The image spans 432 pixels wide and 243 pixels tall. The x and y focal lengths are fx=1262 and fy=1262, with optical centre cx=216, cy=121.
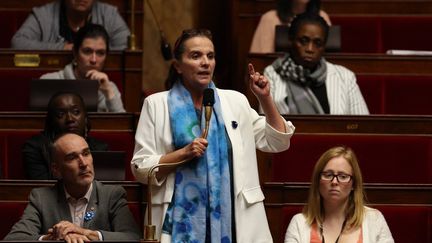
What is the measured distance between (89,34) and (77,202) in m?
0.83

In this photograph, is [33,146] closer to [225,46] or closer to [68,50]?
[68,50]

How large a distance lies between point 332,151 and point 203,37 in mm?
301

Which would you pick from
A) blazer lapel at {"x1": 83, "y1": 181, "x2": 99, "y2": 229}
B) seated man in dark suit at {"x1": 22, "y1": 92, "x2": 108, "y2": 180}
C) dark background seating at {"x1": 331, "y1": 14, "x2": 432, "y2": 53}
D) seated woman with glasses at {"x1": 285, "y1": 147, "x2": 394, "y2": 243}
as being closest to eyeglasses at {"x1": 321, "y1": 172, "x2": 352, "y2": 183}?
Answer: seated woman with glasses at {"x1": 285, "y1": 147, "x2": 394, "y2": 243}

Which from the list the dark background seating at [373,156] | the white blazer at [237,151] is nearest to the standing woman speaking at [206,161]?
the white blazer at [237,151]

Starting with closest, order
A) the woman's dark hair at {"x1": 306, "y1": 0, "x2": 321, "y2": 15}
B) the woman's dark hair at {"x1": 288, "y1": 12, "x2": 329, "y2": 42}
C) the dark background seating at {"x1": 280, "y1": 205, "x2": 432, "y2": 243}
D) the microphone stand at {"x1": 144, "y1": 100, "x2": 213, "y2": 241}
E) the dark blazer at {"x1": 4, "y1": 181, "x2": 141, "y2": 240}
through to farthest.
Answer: the microphone stand at {"x1": 144, "y1": 100, "x2": 213, "y2": 241} < the dark blazer at {"x1": 4, "y1": 181, "x2": 141, "y2": 240} < the dark background seating at {"x1": 280, "y1": 205, "x2": 432, "y2": 243} < the woman's dark hair at {"x1": 288, "y1": 12, "x2": 329, "y2": 42} < the woman's dark hair at {"x1": 306, "y1": 0, "x2": 321, "y2": 15}

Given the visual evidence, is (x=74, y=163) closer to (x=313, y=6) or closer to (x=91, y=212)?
(x=91, y=212)

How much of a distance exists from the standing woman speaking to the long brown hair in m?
0.17

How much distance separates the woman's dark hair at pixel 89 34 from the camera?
8.94 ft

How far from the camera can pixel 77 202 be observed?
1.96m

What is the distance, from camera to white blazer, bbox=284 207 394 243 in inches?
78.4

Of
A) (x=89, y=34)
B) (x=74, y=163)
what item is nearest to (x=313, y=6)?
(x=89, y=34)

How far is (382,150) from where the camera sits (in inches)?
93.5

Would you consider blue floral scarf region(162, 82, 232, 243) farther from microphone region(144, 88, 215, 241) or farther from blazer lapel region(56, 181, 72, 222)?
blazer lapel region(56, 181, 72, 222)

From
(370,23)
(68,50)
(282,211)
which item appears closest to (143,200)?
(282,211)
